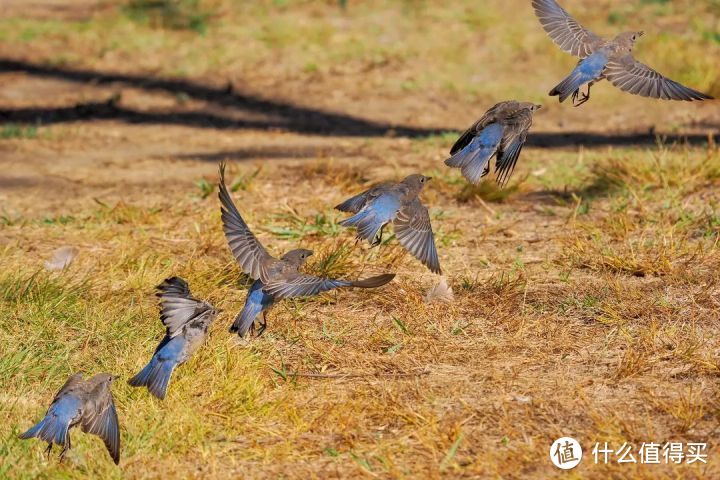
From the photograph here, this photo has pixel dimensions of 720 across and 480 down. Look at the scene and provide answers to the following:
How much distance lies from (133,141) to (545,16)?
13.6 feet

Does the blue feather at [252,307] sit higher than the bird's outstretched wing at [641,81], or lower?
lower

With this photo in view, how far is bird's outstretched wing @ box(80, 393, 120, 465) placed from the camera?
404 centimetres

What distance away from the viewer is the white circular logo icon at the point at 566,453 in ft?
13.5

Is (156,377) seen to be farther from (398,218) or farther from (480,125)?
(480,125)

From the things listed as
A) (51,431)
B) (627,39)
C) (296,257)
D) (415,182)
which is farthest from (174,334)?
(627,39)

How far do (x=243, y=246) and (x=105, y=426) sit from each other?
4.00 ft

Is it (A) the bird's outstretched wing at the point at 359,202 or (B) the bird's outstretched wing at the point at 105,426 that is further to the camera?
(A) the bird's outstretched wing at the point at 359,202

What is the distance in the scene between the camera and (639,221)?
6785 mm

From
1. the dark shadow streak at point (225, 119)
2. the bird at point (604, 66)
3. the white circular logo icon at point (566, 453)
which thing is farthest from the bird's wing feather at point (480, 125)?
the dark shadow streak at point (225, 119)

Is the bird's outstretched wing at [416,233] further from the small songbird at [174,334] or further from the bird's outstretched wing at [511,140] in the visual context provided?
the small songbird at [174,334]

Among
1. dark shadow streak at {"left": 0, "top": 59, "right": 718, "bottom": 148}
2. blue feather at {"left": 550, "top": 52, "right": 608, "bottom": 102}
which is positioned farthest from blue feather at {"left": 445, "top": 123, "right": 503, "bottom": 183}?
dark shadow streak at {"left": 0, "top": 59, "right": 718, "bottom": 148}

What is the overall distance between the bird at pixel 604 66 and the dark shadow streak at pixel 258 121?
2.94m

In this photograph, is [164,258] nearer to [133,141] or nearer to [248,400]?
[248,400]

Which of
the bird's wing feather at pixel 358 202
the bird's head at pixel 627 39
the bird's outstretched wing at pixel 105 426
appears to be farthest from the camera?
the bird's head at pixel 627 39
